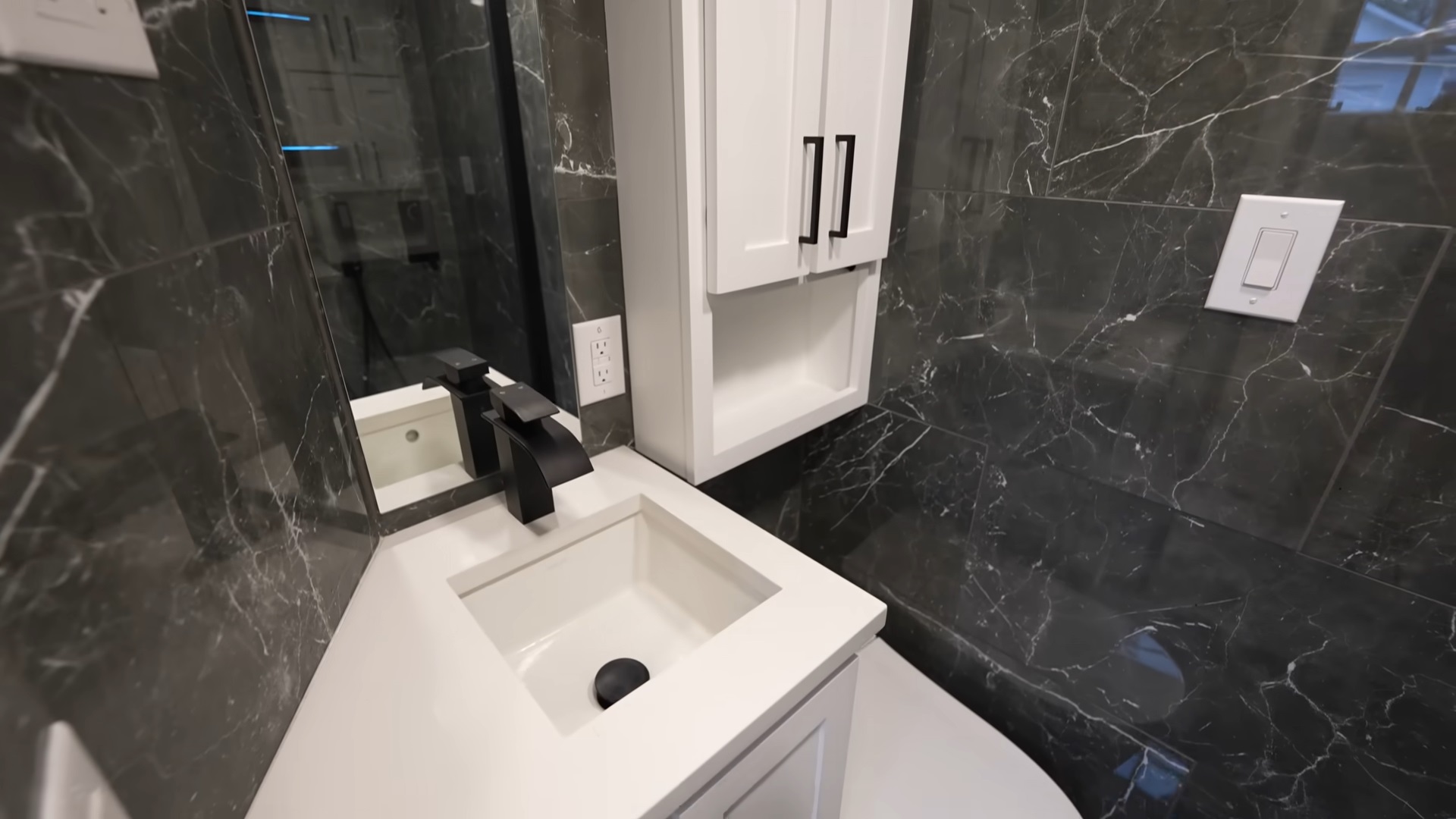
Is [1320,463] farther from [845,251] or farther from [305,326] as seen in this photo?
[305,326]

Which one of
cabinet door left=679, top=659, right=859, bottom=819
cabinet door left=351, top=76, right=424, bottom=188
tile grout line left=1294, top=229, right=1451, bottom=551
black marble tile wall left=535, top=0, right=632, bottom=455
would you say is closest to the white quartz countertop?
cabinet door left=679, top=659, right=859, bottom=819

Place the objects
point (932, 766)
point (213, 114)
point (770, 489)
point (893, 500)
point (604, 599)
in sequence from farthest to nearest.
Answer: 1. point (770, 489)
2. point (893, 500)
3. point (932, 766)
4. point (604, 599)
5. point (213, 114)

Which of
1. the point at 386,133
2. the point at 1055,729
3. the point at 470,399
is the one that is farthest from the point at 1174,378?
the point at 386,133

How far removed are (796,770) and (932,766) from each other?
26.0 inches

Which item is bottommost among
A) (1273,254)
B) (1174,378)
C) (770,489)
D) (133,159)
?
(770,489)

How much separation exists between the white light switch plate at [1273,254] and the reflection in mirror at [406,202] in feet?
3.59

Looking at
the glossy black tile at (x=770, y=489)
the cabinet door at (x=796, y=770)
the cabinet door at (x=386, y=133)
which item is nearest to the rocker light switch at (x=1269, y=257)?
the cabinet door at (x=796, y=770)

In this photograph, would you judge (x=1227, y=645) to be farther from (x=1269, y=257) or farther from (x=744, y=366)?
(x=744, y=366)

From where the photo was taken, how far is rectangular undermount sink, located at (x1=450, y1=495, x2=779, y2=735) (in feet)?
2.93

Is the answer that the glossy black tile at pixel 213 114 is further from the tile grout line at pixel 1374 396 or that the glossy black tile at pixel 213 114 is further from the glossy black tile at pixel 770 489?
the tile grout line at pixel 1374 396

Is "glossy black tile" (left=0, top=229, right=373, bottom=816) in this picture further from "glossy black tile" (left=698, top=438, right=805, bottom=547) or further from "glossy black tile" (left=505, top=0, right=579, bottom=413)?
"glossy black tile" (left=698, top=438, right=805, bottom=547)

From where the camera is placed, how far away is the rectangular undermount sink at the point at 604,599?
0.89m

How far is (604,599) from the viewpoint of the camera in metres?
1.05

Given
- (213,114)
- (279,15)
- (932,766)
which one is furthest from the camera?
(932,766)
